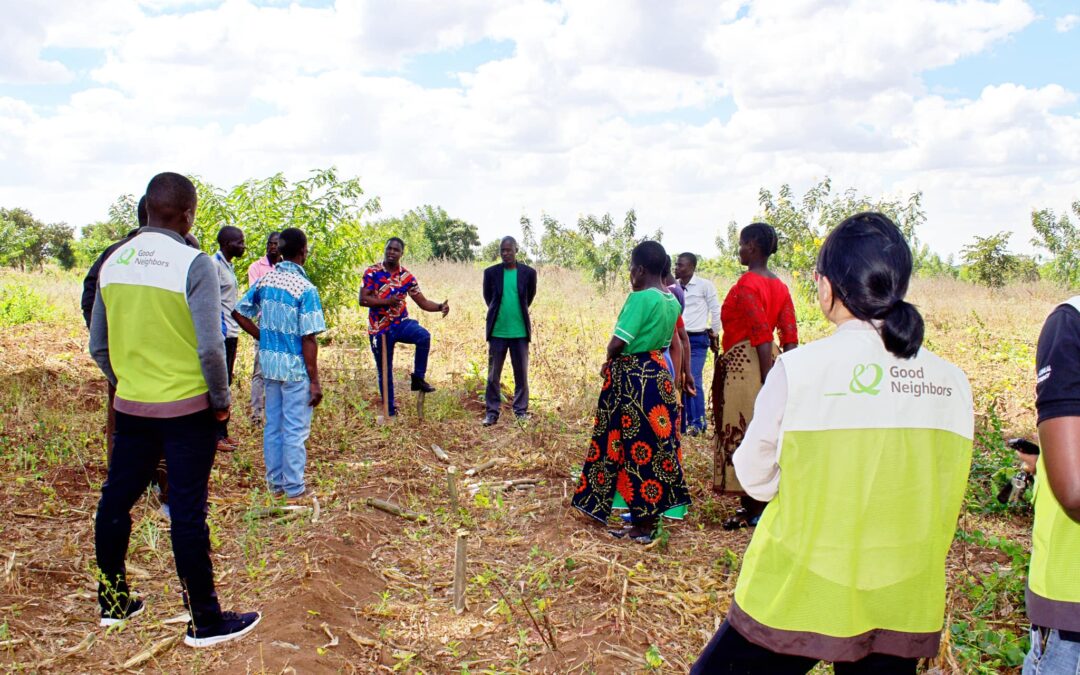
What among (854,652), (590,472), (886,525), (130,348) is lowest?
(590,472)

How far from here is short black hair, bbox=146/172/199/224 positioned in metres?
3.23

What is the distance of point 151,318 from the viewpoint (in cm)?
321

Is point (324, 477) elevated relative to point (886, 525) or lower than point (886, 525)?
lower

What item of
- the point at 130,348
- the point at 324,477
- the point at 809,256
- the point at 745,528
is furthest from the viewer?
the point at 809,256

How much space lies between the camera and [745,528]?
5168 mm

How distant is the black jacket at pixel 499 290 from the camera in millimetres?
7684

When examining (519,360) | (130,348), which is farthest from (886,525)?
(519,360)

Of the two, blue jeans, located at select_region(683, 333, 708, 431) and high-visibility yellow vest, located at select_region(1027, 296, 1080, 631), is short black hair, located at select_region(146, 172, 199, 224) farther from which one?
blue jeans, located at select_region(683, 333, 708, 431)

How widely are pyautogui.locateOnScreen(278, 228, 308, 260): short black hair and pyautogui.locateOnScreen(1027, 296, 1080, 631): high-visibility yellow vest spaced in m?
4.52

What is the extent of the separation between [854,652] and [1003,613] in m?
2.65

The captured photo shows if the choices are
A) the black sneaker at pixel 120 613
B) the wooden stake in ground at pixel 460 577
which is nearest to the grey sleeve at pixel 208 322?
the black sneaker at pixel 120 613

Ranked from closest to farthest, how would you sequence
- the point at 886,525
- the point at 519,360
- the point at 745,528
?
1. the point at 886,525
2. the point at 745,528
3. the point at 519,360

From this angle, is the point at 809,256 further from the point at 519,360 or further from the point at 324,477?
the point at 324,477

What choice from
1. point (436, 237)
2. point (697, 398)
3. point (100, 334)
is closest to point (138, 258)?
point (100, 334)
